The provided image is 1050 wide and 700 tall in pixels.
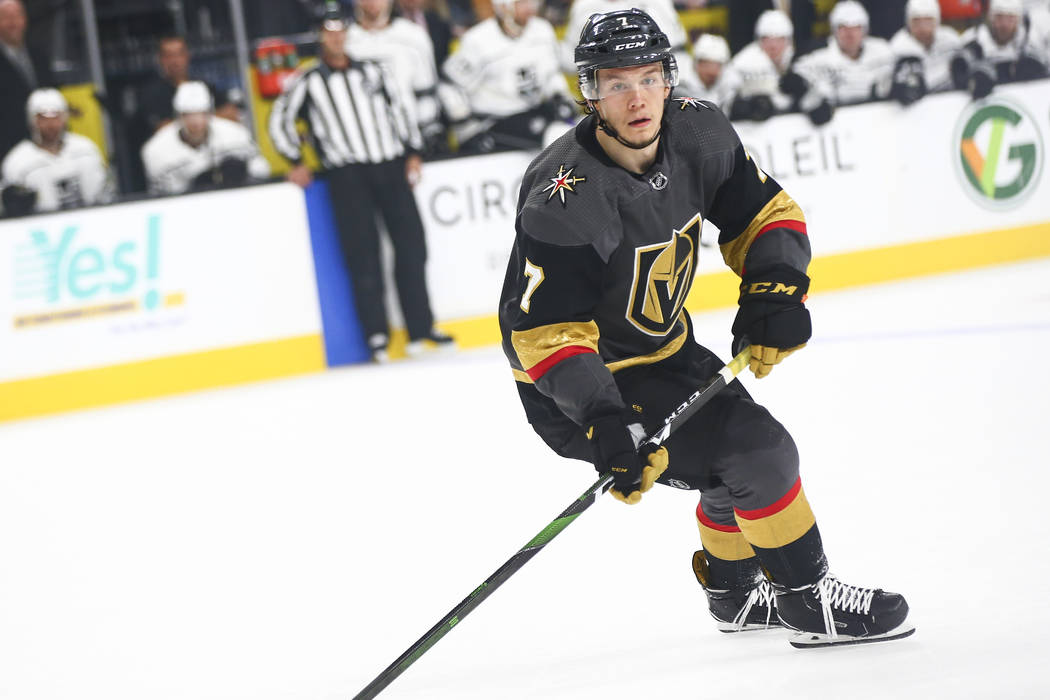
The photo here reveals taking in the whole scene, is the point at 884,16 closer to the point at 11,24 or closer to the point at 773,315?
the point at 11,24

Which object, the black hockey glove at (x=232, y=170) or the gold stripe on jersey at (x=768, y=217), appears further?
the black hockey glove at (x=232, y=170)

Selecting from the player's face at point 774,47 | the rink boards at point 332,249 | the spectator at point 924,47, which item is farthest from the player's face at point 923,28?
the player's face at point 774,47

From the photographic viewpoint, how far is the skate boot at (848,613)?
218 cm

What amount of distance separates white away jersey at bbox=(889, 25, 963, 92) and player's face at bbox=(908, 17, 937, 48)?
0.03 m

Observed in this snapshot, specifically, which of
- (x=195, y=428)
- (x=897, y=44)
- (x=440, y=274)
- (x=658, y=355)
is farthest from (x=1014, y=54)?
(x=658, y=355)

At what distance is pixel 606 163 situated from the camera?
2.15 m

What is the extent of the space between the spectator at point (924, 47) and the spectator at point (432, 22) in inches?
103

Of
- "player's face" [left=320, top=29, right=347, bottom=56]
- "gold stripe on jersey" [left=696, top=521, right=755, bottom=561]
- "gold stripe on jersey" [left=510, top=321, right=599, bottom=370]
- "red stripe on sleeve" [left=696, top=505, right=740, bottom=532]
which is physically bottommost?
"gold stripe on jersey" [left=696, top=521, right=755, bottom=561]

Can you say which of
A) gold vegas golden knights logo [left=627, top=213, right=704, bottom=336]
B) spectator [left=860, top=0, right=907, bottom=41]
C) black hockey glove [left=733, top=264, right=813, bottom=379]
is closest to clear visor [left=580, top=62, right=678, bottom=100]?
gold vegas golden knights logo [left=627, top=213, right=704, bottom=336]

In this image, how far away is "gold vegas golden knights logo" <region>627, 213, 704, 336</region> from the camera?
218cm

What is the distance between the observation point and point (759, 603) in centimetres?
234

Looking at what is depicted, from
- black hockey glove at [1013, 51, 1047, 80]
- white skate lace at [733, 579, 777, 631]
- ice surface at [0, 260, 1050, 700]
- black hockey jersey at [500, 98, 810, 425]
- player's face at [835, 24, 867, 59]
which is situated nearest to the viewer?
black hockey jersey at [500, 98, 810, 425]

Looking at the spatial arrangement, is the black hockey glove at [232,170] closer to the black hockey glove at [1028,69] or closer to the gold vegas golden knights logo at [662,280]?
the black hockey glove at [1028,69]

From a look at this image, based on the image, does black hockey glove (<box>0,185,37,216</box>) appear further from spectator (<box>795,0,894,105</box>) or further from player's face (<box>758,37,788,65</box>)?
spectator (<box>795,0,894,105</box>)
